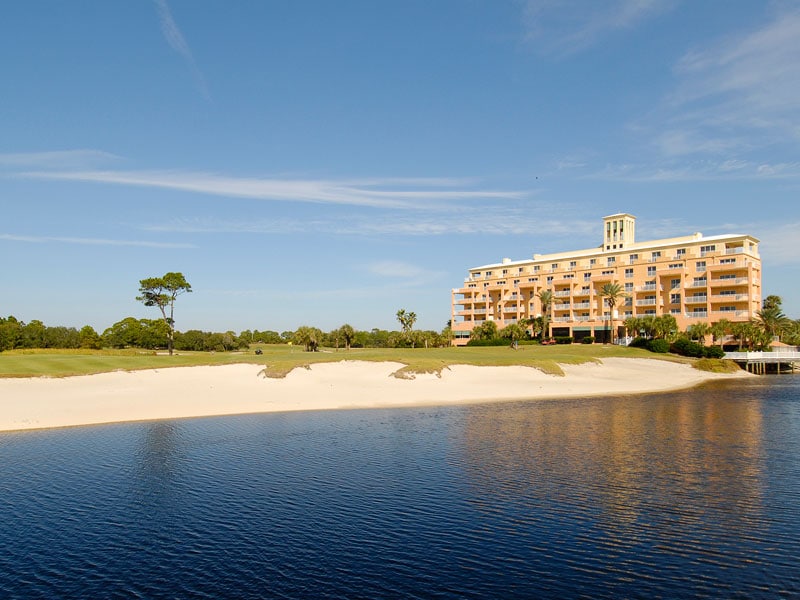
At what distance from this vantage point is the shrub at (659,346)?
98375 millimetres

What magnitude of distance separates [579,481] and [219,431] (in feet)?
77.1

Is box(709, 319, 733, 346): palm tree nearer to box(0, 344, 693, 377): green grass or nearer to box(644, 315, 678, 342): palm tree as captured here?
box(644, 315, 678, 342): palm tree

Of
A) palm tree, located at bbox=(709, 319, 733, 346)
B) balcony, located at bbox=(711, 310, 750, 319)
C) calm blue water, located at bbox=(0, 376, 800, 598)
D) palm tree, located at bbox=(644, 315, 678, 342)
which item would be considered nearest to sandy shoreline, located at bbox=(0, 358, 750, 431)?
calm blue water, located at bbox=(0, 376, 800, 598)

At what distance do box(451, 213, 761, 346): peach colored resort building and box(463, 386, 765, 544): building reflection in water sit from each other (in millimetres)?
71003

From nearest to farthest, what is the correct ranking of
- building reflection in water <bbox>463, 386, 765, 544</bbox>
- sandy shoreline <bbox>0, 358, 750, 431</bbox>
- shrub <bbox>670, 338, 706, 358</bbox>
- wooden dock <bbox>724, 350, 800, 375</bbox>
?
1. building reflection in water <bbox>463, 386, 765, 544</bbox>
2. sandy shoreline <bbox>0, 358, 750, 431</bbox>
3. wooden dock <bbox>724, 350, 800, 375</bbox>
4. shrub <bbox>670, 338, 706, 358</bbox>

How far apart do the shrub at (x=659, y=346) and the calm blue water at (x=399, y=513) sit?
6452 centimetres

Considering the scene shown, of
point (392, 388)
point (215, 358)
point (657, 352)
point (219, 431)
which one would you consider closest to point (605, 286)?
point (657, 352)

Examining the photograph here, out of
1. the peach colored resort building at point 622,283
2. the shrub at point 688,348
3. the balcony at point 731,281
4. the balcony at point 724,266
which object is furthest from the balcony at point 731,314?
the shrub at point 688,348

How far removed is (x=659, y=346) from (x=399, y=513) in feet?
297

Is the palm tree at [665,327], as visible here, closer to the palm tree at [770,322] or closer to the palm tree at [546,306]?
the palm tree at [770,322]

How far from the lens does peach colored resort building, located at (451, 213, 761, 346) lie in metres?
110

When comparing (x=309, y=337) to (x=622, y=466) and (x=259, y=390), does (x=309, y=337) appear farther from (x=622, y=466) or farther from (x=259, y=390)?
(x=622, y=466)

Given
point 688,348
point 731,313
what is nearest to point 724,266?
point 731,313

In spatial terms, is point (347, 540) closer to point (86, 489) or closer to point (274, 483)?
point (274, 483)
